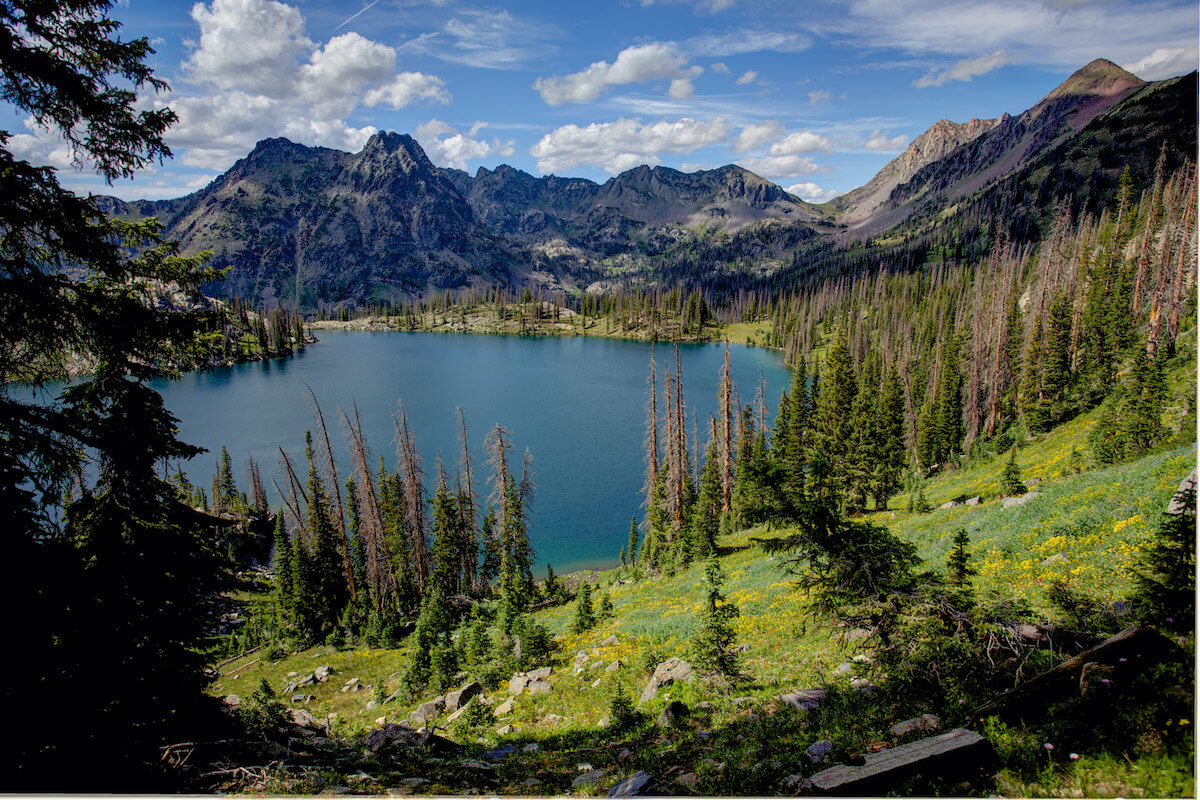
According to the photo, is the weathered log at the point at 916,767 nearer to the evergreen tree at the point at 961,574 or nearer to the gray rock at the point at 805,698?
the evergreen tree at the point at 961,574

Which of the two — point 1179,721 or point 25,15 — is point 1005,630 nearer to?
point 1179,721

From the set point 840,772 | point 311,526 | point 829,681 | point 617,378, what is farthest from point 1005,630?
point 617,378

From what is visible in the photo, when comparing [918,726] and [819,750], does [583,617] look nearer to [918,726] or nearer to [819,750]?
[819,750]

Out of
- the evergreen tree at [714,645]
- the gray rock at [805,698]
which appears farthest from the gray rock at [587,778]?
the gray rock at [805,698]

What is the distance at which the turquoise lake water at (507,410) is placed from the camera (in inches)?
2042

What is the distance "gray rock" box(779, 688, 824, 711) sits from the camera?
9344 mm

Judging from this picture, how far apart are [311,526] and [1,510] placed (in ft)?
110

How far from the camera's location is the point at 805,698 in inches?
381

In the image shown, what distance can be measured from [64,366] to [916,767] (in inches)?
509

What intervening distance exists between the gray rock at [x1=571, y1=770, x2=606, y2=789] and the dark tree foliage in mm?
5957

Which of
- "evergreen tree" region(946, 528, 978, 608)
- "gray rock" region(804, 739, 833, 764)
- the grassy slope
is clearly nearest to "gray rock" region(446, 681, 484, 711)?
the grassy slope

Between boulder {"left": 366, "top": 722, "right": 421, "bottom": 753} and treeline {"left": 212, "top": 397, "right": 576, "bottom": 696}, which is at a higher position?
boulder {"left": 366, "top": 722, "right": 421, "bottom": 753}

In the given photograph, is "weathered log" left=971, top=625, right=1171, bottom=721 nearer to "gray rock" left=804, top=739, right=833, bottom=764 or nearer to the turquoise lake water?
"gray rock" left=804, top=739, right=833, bottom=764

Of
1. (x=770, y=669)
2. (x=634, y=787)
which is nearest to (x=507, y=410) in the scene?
(x=770, y=669)
